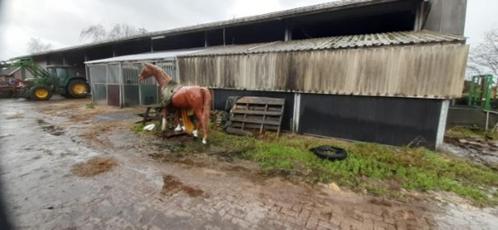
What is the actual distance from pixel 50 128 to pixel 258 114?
6147 millimetres

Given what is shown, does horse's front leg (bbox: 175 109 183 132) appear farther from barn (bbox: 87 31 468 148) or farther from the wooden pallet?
barn (bbox: 87 31 468 148)

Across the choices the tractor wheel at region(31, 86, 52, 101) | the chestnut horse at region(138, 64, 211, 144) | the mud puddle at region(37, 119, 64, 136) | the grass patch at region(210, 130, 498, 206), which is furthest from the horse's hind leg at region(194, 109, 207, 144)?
the tractor wheel at region(31, 86, 52, 101)

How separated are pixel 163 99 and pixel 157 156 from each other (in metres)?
1.78

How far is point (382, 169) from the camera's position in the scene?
3.86 meters

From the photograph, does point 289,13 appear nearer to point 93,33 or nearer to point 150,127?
point 150,127

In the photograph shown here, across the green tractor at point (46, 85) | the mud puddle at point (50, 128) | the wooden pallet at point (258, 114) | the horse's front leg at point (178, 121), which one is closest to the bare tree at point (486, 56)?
the wooden pallet at point (258, 114)

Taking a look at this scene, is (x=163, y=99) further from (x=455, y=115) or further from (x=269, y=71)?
(x=455, y=115)

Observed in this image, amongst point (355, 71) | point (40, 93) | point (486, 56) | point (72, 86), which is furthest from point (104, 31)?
point (486, 56)

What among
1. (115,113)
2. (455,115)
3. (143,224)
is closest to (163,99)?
(143,224)

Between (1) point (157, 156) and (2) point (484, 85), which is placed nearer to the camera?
(1) point (157, 156)

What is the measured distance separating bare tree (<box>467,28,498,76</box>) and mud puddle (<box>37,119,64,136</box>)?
27440mm

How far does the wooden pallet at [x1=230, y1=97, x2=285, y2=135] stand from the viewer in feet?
20.1

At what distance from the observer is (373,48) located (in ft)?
16.7

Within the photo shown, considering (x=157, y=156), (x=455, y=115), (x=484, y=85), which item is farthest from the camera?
(x=484, y=85)
